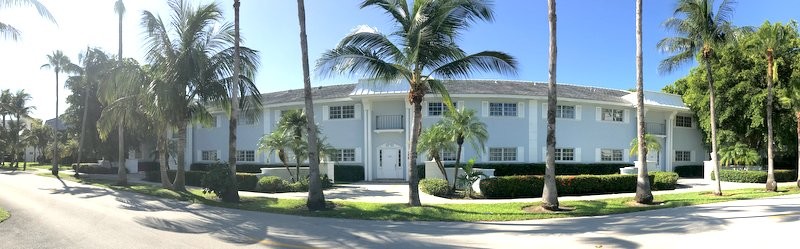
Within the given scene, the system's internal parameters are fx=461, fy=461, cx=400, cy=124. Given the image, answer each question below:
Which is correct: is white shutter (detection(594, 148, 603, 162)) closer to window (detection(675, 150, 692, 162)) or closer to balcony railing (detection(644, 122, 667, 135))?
balcony railing (detection(644, 122, 667, 135))

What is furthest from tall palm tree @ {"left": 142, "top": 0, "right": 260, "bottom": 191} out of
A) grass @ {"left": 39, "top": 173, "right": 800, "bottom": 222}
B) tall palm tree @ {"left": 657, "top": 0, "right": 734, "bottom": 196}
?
tall palm tree @ {"left": 657, "top": 0, "right": 734, "bottom": 196}

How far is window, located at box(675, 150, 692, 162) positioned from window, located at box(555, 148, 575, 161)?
32.4 ft

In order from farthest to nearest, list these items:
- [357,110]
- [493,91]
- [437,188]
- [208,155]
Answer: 1. [208,155]
2. [357,110]
3. [493,91]
4. [437,188]

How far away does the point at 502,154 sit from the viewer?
28531 millimetres

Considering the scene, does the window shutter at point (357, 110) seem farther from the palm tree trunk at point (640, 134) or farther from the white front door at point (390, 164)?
the palm tree trunk at point (640, 134)

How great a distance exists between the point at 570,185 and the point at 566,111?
12.4 metres

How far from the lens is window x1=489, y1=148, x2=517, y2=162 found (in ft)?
93.3

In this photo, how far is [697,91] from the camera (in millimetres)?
31172

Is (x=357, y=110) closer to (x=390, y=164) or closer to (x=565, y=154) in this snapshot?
(x=390, y=164)

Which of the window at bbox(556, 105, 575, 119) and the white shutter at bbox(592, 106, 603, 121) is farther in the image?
the white shutter at bbox(592, 106, 603, 121)

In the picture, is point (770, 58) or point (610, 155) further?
point (610, 155)

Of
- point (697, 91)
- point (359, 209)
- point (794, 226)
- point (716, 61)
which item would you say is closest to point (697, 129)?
point (697, 91)

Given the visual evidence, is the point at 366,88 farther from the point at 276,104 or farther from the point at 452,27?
the point at 452,27

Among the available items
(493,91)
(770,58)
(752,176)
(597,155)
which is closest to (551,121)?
(770,58)
